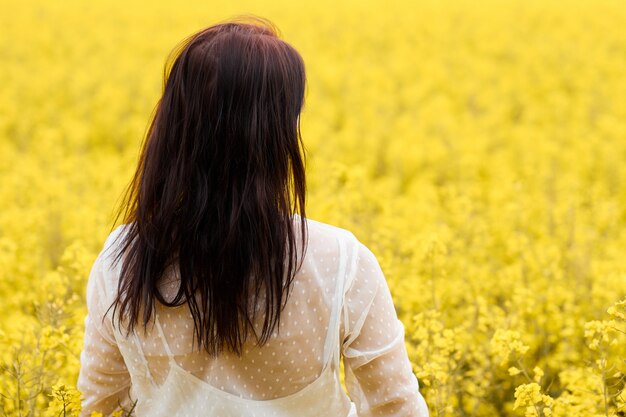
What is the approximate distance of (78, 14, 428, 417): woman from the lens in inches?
45.4

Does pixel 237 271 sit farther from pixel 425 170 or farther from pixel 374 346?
pixel 425 170

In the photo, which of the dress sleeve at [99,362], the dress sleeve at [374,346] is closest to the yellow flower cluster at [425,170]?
the dress sleeve at [99,362]

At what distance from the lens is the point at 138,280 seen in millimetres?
1220

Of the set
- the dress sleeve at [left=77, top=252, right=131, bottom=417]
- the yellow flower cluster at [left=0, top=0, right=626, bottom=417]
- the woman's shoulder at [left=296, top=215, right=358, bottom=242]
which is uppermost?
the woman's shoulder at [left=296, top=215, right=358, bottom=242]

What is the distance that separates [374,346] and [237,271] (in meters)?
0.28

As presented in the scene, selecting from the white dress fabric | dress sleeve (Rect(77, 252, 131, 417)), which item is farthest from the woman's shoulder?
dress sleeve (Rect(77, 252, 131, 417))

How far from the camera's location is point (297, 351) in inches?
49.0

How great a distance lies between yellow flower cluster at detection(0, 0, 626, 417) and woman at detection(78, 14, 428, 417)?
147mm

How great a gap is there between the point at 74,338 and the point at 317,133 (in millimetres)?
5306

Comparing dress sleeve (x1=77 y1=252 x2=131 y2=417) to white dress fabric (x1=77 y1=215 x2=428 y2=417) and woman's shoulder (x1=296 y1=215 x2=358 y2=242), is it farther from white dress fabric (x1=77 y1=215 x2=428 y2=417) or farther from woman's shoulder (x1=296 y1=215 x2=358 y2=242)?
woman's shoulder (x1=296 y1=215 x2=358 y2=242)

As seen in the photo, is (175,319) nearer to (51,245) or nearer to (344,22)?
(51,245)

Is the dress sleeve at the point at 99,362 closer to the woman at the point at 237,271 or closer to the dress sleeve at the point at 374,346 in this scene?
the woman at the point at 237,271

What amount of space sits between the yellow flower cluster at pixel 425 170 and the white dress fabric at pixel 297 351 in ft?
0.67

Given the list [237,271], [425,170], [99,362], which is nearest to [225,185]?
[237,271]
